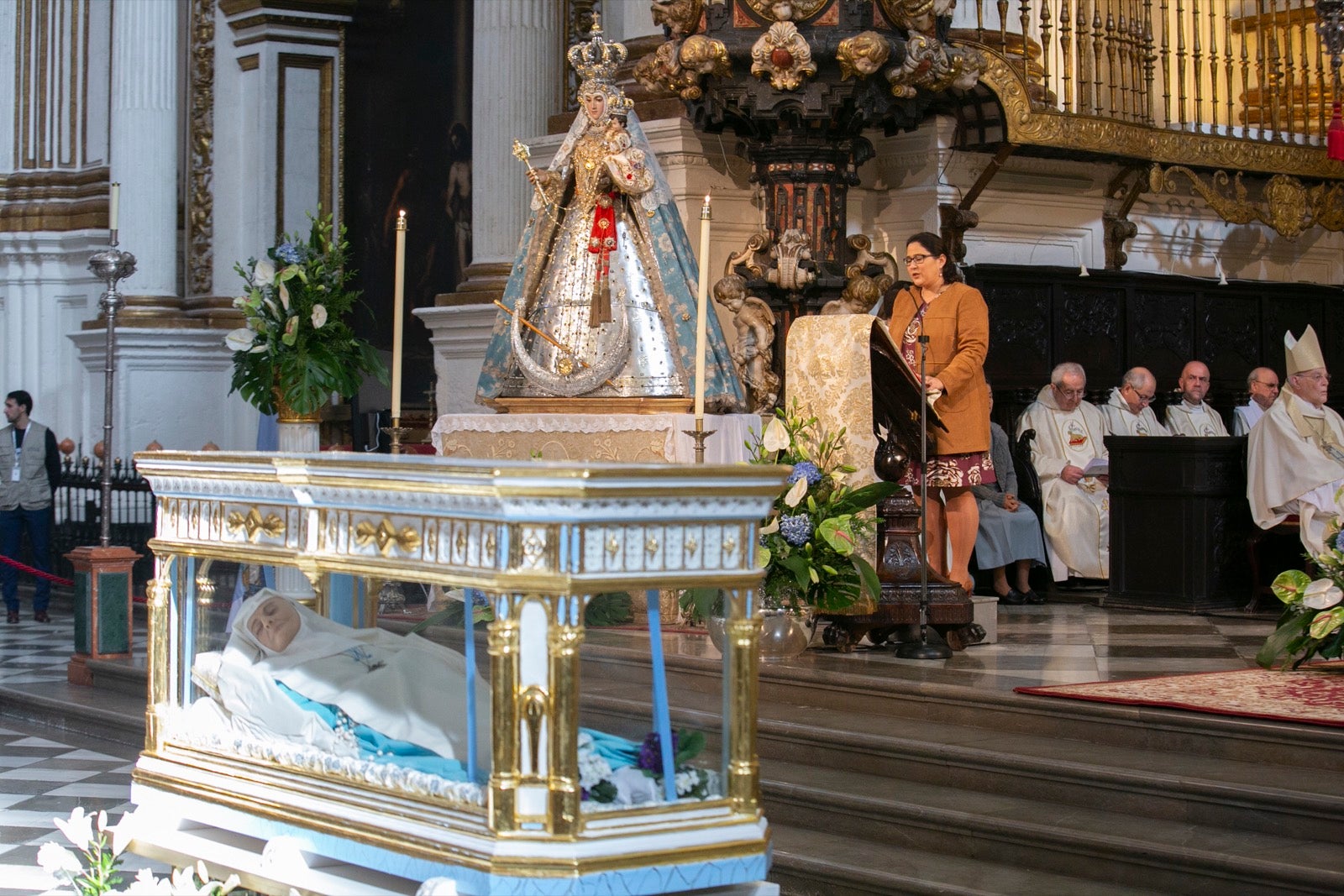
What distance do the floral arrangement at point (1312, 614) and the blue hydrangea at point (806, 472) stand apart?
168 centimetres

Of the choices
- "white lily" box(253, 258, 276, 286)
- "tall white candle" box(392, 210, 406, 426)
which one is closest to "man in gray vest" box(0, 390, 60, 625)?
"white lily" box(253, 258, 276, 286)

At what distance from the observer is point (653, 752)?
3732mm

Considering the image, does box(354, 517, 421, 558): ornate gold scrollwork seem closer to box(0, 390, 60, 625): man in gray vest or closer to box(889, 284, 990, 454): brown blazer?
box(889, 284, 990, 454): brown blazer

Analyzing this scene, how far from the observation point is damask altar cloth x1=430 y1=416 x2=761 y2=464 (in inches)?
332

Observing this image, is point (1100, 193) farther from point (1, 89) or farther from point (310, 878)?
point (1, 89)

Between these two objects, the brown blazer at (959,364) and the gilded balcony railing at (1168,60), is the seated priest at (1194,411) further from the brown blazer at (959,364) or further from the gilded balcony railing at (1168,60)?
the brown blazer at (959,364)

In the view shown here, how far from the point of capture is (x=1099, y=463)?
9977 mm

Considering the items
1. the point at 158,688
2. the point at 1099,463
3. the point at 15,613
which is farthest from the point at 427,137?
the point at 158,688

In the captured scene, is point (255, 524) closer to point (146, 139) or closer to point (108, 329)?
point (108, 329)

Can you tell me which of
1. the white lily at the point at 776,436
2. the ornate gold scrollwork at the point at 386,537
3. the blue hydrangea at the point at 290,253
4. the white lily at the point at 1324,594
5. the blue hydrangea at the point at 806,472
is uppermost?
the blue hydrangea at the point at 290,253

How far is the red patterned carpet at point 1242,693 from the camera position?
17.3 feet

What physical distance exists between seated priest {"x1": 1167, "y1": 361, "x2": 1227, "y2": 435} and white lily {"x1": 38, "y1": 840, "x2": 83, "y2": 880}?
7.69 metres

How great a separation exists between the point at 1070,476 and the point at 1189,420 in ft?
3.72

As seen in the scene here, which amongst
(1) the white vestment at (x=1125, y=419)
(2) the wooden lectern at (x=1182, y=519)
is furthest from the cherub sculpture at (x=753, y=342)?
→ (1) the white vestment at (x=1125, y=419)
